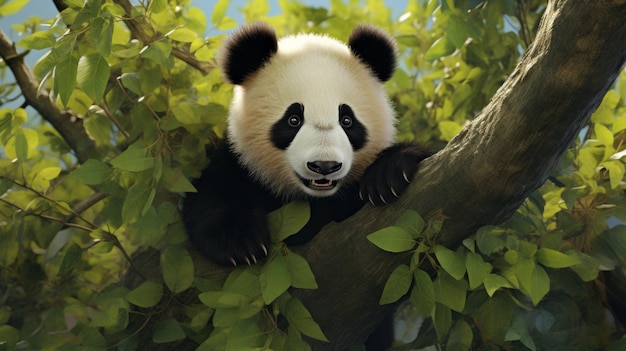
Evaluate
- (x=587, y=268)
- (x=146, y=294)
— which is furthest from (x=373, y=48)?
(x=146, y=294)

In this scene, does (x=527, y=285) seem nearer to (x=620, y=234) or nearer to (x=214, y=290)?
(x=620, y=234)

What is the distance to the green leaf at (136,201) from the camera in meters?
1.93

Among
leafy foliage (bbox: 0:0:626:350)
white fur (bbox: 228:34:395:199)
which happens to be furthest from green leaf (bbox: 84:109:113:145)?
white fur (bbox: 228:34:395:199)

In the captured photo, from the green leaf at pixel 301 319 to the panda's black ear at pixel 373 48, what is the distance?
31.9 inches

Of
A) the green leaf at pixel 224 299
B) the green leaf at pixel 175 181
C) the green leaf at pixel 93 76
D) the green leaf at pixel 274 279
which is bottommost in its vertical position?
the green leaf at pixel 224 299

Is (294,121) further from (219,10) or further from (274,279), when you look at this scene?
(219,10)

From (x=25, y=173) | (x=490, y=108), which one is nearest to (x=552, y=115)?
(x=490, y=108)

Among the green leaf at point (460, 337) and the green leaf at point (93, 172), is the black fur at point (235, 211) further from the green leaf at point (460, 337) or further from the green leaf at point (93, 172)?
the green leaf at point (460, 337)

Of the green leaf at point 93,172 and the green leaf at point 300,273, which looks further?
the green leaf at point 93,172

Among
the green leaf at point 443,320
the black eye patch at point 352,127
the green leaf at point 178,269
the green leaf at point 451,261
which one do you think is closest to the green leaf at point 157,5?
the black eye patch at point 352,127

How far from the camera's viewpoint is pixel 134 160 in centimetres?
191

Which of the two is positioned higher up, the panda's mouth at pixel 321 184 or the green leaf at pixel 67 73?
the green leaf at pixel 67 73

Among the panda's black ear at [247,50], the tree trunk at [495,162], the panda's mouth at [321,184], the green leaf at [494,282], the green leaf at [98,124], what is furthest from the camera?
the green leaf at [98,124]

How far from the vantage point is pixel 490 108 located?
1754 mm
